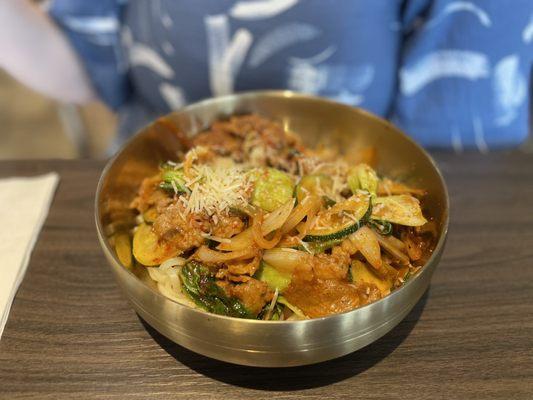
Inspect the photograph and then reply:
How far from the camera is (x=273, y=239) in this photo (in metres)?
0.87

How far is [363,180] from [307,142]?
0.30 m

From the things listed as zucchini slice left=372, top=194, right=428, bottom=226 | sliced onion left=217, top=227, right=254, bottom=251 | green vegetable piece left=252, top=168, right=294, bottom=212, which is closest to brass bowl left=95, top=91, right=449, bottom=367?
zucchini slice left=372, top=194, right=428, bottom=226

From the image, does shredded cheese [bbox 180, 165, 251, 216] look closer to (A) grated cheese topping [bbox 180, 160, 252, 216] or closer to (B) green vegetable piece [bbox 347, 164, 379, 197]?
(A) grated cheese topping [bbox 180, 160, 252, 216]

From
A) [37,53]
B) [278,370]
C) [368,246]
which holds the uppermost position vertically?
[37,53]

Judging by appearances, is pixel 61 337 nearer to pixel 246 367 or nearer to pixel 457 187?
pixel 246 367

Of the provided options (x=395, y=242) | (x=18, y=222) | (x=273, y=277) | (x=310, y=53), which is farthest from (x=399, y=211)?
(x=18, y=222)

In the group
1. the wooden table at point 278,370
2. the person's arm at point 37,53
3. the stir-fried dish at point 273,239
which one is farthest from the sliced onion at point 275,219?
the person's arm at point 37,53

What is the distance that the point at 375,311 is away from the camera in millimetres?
745

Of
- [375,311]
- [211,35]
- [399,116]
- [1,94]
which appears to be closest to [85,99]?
[211,35]

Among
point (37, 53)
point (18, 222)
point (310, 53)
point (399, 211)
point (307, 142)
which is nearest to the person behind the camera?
point (399, 211)

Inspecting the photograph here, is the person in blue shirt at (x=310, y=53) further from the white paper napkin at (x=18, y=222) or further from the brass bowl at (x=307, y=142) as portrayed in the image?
the white paper napkin at (x=18, y=222)

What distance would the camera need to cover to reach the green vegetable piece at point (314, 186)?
964 millimetres

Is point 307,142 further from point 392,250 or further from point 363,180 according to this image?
point 392,250

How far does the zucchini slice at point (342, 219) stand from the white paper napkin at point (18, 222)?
567 millimetres
